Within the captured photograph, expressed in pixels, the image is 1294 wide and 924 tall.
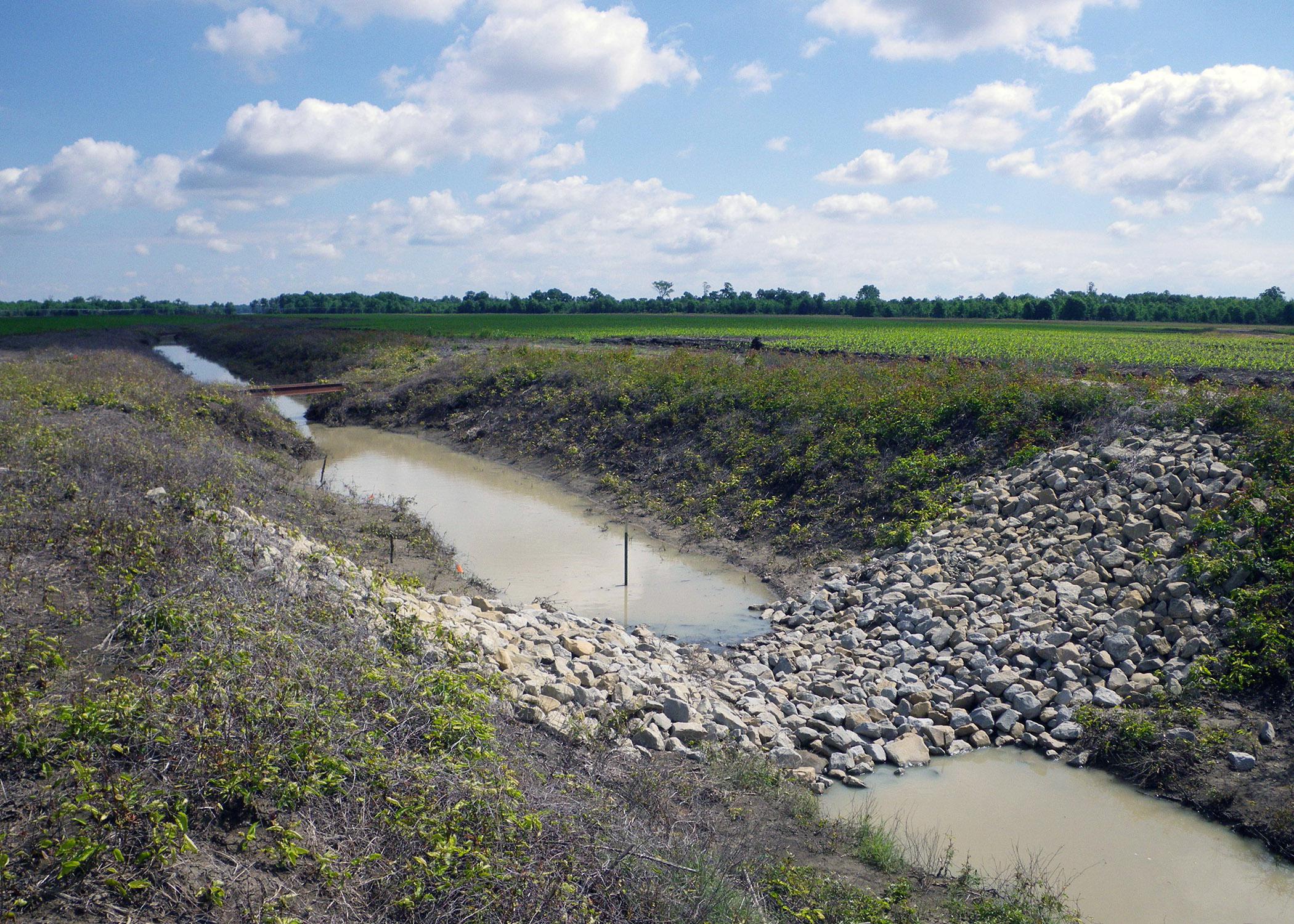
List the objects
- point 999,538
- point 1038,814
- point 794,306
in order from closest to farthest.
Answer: point 1038,814, point 999,538, point 794,306

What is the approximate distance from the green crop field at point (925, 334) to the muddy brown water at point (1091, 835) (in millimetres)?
13857

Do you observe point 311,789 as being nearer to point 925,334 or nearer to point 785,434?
point 785,434

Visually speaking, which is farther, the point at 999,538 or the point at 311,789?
the point at 999,538

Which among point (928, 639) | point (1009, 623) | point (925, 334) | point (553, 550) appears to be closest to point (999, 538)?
point (1009, 623)

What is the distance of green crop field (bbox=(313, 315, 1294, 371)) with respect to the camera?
29125 mm

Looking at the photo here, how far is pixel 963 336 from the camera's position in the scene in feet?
144

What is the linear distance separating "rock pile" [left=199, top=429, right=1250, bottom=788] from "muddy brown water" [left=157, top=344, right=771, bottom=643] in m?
1.16

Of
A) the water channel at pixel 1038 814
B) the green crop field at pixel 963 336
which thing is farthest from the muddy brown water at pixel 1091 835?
the green crop field at pixel 963 336

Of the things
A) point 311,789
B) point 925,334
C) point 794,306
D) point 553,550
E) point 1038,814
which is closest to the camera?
point 311,789

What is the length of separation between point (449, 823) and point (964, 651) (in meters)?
7.43

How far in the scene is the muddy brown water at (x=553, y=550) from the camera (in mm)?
12594

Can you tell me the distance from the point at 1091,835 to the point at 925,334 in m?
41.8

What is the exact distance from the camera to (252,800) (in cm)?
455

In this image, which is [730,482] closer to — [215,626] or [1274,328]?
[215,626]
